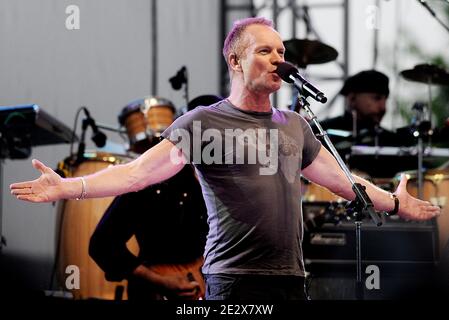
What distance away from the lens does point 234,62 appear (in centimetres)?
333

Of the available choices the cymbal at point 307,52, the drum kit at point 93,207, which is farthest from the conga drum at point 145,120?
the cymbal at point 307,52

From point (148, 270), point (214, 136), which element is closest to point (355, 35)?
point (148, 270)

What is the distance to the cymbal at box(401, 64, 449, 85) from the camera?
270 inches

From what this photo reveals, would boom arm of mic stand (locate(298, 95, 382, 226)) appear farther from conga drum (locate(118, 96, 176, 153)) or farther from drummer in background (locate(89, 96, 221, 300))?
conga drum (locate(118, 96, 176, 153))

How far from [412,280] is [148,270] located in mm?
1892

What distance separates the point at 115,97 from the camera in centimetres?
812

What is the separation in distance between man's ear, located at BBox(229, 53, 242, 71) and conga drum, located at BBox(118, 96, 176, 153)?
3.03 m

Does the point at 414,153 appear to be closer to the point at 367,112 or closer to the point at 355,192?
the point at 367,112

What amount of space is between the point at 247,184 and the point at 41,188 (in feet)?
2.48

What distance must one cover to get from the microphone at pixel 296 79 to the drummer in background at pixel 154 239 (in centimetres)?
161

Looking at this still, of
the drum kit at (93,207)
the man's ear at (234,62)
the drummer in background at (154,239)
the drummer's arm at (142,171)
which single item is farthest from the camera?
the drum kit at (93,207)

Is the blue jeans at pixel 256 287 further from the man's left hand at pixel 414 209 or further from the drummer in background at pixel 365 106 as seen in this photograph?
the drummer in background at pixel 365 106

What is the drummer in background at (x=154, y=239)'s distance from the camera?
4570 millimetres

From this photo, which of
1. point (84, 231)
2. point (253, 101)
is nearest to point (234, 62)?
point (253, 101)
